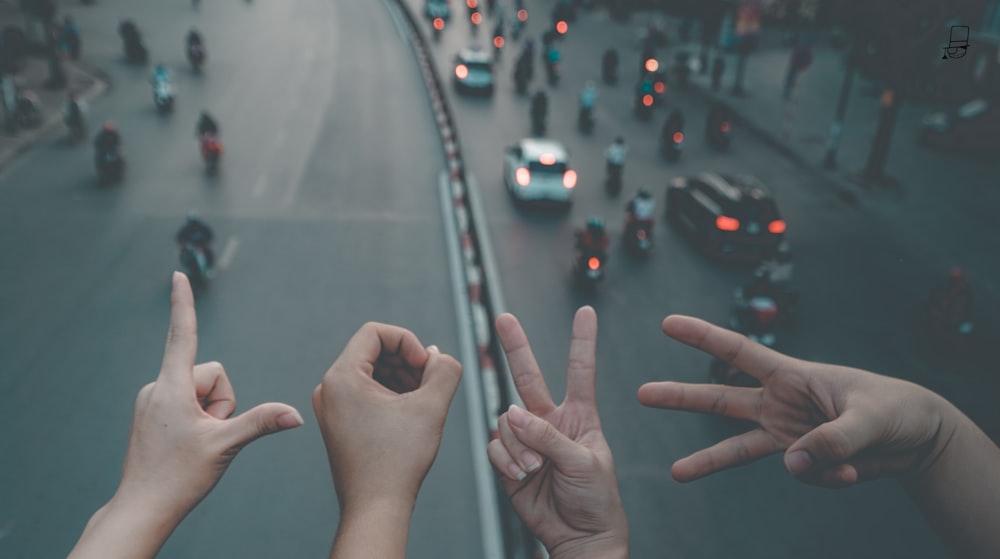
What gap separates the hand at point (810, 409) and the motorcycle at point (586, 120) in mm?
22618

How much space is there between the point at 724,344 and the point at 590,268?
10525mm

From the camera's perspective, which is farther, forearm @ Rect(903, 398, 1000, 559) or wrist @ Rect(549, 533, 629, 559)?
forearm @ Rect(903, 398, 1000, 559)

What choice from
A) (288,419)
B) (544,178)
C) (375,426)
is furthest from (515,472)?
(544,178)

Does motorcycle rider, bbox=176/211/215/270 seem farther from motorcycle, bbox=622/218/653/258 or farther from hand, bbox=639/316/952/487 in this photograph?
hand, bbox=639/316/952/487

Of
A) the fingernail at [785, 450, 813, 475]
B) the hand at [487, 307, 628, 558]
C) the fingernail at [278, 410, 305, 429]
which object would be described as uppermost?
the fingernail at [278, 410, 305, 429]

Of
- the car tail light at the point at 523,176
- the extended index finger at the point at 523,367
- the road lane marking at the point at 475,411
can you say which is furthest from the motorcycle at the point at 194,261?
the extended index finger at the point at 523,367

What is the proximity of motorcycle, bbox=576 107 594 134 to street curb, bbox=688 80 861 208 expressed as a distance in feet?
13.8

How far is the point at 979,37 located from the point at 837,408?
29458 mm

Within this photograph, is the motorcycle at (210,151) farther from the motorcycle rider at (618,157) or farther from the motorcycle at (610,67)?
the motorcycle at (610,67)

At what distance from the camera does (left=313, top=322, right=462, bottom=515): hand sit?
8.49 ft

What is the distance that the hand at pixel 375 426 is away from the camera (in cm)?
259

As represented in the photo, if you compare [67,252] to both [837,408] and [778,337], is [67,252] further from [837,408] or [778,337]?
[837,408]

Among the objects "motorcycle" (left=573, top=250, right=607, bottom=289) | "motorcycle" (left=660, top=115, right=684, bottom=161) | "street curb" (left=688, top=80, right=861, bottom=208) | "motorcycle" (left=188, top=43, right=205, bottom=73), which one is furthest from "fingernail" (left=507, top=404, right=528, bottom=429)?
"motorcycle" (left=188, top=43, right=205, bottom=73)

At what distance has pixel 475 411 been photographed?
963 centimetres
